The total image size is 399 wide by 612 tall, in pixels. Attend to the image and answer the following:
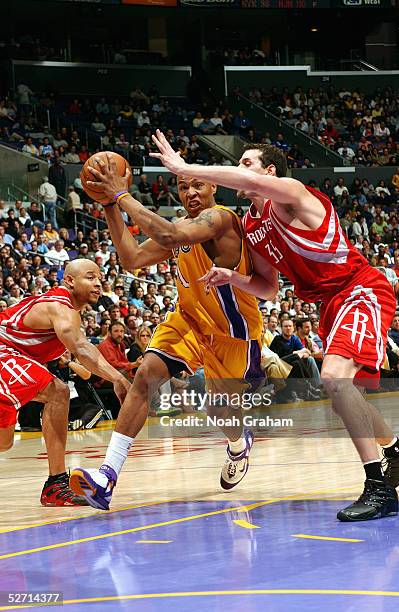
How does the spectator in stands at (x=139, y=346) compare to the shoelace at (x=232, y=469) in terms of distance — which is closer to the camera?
the shoelace at (x=232, y=469)

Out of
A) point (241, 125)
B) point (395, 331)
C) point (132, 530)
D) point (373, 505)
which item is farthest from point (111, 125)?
point (373, 505)

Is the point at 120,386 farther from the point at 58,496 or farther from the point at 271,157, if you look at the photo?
the point at 271,157

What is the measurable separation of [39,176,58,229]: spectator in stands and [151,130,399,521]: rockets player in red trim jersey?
A: 14.5 meters

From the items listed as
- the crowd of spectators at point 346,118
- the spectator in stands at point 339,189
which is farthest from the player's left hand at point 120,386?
the crowd of spectators at point 346,118

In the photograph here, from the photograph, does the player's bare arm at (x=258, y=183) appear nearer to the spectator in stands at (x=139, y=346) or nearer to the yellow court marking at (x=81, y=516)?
the yellow court marking at (x=81, y=516)

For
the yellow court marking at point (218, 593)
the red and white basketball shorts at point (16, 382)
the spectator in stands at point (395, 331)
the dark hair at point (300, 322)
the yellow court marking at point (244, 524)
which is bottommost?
the spectator in stands at point (395, 331)

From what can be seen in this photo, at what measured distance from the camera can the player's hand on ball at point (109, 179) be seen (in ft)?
16.9

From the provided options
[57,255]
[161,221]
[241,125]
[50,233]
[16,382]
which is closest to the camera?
[161,221]

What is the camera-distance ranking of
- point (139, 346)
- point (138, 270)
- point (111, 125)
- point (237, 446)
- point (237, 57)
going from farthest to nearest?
point (237, 57) → point (111, 125) → point (138, 270) → point (139, 346) → point (237, 446)

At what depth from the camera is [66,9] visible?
99.0ft

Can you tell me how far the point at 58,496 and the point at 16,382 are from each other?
771 millimetres

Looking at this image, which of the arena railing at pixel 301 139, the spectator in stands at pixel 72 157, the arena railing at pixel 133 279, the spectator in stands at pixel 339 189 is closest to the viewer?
the arena railing at pixel 133 279

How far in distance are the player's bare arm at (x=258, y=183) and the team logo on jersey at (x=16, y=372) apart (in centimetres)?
172

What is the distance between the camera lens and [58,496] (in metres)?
5.82
